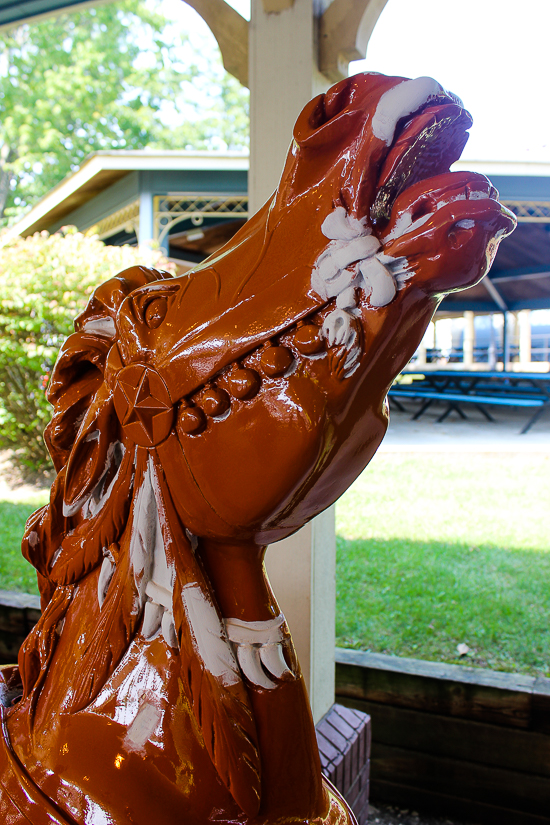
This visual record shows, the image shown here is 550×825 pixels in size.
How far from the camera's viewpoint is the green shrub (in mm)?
5098

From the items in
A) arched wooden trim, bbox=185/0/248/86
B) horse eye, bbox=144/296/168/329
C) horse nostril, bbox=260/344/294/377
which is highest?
arched wooden trim, bbox=185/0/248/86

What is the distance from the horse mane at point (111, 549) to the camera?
495 millimetres

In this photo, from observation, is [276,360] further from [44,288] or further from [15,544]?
[44,288]

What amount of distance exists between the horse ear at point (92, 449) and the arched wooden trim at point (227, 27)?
1.29 meters

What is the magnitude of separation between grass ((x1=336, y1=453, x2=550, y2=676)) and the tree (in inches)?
498

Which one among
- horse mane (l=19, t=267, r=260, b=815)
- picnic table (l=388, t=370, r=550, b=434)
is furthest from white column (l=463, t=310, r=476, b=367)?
horse mane (l=19, t=267, r=260, b=815)

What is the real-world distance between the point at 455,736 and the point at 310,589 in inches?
38.4

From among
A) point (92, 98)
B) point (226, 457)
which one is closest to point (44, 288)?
point (226, 457)

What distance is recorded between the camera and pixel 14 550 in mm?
3941

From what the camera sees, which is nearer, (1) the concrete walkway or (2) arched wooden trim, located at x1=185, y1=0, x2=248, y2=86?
(2) arched wooden trim, located at x1=185, y1=0, x2=248, y2=86

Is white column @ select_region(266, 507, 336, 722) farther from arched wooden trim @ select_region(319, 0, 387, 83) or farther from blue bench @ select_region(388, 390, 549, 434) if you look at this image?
blue bench @ select_region(388, 390, 549, 434)

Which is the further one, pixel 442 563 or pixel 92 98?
pixel 92 98

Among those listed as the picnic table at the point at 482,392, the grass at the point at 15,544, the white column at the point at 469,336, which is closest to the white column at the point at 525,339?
the white column at the point at 469,336

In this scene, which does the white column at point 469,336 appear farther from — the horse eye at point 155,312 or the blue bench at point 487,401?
the horse eye at point 155,312
